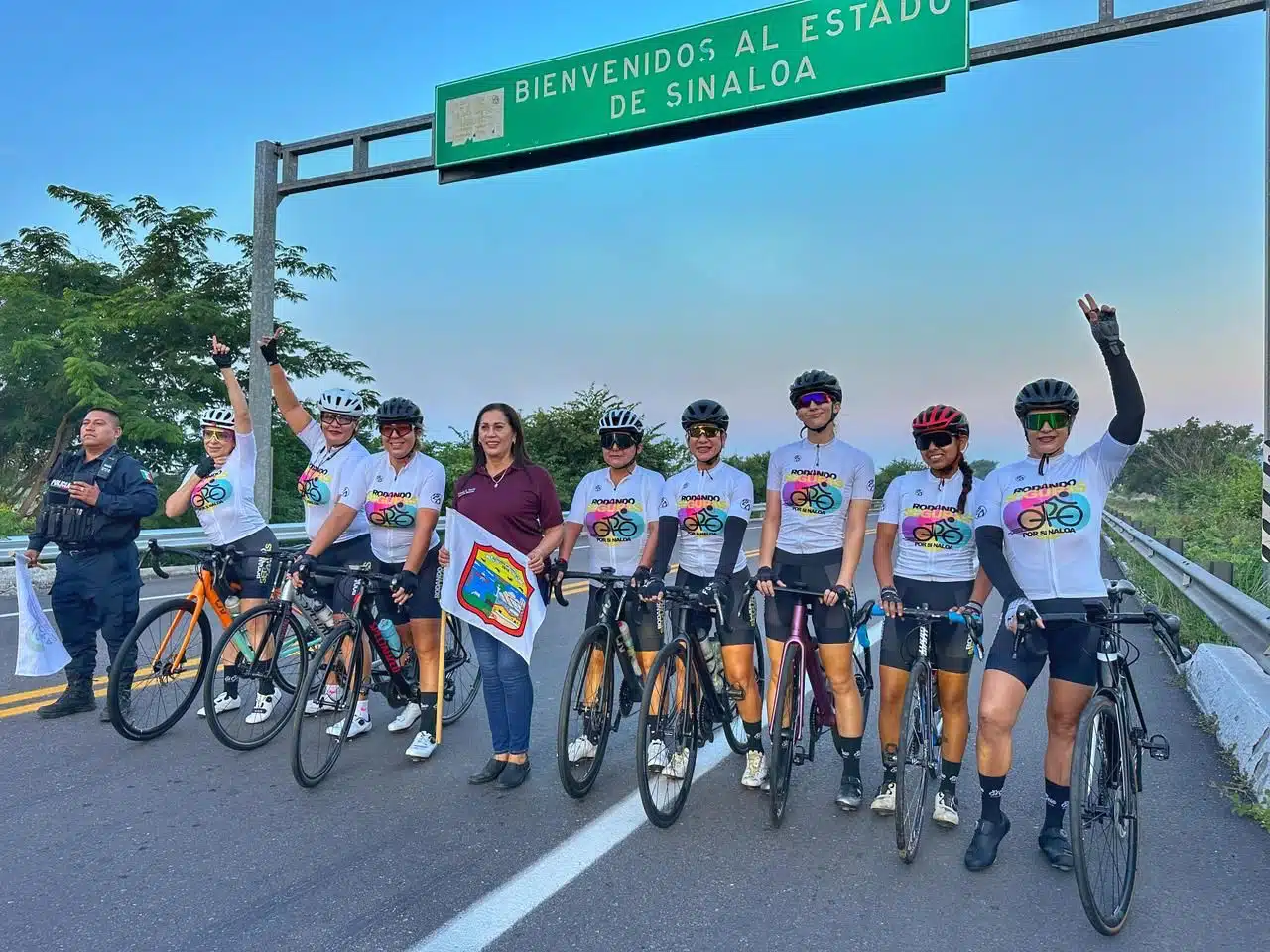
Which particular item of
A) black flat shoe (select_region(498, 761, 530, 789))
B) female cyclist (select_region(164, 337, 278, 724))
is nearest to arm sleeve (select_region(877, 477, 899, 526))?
black flat shoe (select_region(498, 761, 530, 789))

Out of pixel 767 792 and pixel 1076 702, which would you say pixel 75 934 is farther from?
pixel 1076 702

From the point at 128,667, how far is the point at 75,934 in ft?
7.86

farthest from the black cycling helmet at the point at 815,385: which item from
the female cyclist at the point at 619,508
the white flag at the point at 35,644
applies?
the white flag at the point at 35,644

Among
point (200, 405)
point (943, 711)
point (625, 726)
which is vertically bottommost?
point (625, 726)

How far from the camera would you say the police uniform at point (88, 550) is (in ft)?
20.4

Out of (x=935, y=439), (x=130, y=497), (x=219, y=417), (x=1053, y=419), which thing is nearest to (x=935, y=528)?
(x=935, y=439)

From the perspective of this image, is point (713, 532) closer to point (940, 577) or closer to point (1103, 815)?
point (940, 577)

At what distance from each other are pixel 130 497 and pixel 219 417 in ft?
2.57

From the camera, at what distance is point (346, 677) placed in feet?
17.6

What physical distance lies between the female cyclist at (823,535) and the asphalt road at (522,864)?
0.53 meters

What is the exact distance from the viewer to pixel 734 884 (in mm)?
3836

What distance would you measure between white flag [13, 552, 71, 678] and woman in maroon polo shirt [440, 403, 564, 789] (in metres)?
2.98

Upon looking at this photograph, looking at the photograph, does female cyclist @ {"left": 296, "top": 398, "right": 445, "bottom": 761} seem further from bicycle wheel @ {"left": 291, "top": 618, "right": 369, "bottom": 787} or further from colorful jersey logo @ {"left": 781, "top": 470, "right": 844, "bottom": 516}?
colorful jersey logo @ {"left": 781, "top": 470, "right": 844, "bottom": 516}

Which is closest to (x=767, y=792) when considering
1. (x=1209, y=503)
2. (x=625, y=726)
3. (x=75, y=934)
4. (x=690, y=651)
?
(x=690, y=651)
